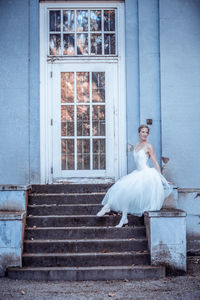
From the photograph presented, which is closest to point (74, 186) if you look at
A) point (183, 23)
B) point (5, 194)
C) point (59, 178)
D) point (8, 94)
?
point (59, 178)

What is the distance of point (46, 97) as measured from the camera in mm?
7102

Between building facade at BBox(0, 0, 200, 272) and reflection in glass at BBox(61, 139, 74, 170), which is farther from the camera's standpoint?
reflection in glass at BBox(61, 139, 74, 170)

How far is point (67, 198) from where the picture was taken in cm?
614

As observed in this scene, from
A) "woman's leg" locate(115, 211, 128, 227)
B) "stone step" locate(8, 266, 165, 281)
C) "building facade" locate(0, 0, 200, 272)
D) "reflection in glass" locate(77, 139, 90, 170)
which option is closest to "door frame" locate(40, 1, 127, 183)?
"building facade" locate(0, 0, 200, 272)

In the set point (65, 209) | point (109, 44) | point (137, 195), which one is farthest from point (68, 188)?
point (109, 44)

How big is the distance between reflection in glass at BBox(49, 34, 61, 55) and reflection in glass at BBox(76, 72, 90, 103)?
1.92 feet

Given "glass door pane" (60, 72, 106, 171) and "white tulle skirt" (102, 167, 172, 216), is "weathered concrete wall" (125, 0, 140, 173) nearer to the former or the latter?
"glass door pane" (60, 72, 106, 171)

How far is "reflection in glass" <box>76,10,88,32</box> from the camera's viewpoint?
7.22 metres

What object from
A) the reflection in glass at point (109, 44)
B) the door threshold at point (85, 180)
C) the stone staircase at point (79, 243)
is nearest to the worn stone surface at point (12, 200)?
the stone staircase at point (79, 243)

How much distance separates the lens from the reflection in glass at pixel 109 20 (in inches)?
284

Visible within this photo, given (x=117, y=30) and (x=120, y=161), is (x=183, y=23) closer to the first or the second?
(x=117, y=30)

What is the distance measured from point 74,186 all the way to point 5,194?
1.25m

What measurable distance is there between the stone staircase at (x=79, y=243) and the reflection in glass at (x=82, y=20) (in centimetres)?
326

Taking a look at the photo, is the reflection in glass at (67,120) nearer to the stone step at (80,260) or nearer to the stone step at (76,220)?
the stone step at (76,220)
